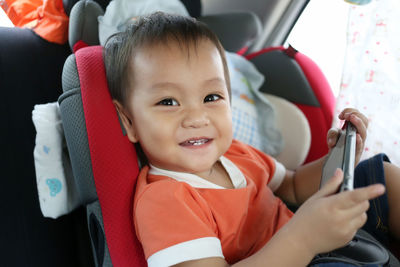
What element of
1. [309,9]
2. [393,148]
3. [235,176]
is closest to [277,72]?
[309,9]

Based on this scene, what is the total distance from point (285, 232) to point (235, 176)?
0.27m

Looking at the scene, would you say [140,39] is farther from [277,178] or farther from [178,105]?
[277,178]

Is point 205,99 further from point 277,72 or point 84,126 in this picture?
point 277,72

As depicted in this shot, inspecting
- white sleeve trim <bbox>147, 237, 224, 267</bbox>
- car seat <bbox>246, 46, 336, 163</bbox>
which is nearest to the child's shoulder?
white sleeve trim <bbox>147, 237, 224, 267</bbox>

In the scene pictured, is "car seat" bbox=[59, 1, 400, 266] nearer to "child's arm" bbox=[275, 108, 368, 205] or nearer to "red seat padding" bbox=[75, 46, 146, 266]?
"red seat padding" bbox=[75, 46, 146, 266]

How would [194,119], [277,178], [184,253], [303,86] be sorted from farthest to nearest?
[303,86]
[277,178]
[194,119]
[184,253]

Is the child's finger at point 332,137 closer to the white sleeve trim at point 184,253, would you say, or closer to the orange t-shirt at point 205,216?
the orange t-shirt at point 205,216

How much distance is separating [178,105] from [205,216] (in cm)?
24

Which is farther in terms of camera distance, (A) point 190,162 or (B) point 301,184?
(B) point 301,184

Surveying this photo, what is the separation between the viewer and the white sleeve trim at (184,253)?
26.9 inches

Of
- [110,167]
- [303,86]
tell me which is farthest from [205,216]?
[303,86]

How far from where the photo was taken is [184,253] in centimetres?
69

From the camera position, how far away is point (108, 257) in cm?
80

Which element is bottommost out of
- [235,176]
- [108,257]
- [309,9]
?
[108,257]
